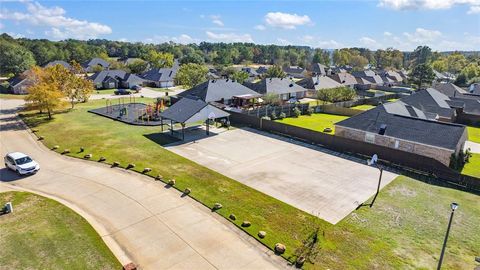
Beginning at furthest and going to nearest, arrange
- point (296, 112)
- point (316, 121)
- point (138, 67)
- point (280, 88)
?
point (138, 67) → point (280, 88) → point (296, 112) → point (316, 121)

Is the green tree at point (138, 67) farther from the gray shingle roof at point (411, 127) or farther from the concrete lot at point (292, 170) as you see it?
the gray shingle roof at point (411, 127)

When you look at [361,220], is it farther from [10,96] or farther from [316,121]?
[10,96]

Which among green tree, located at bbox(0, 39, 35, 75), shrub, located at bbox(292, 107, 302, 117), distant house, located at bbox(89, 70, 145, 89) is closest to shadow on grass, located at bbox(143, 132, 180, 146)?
shrub, located at bbox(292, 107, 302, 117)

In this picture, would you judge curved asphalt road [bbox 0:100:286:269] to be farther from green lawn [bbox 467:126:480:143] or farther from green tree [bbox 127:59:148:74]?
green tree [bbox 127:59:148:74]

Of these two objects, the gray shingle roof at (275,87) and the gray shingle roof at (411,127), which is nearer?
the gray shingle roof at (411,127)

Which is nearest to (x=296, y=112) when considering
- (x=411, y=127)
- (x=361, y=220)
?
(x=411, y=127)

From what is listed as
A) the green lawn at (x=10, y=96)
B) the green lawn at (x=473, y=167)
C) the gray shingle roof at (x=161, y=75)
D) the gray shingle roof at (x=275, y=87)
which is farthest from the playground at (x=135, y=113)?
the green lawn at (x=473, y=167)

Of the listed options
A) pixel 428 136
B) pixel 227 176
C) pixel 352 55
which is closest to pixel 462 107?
pixel 428 136
